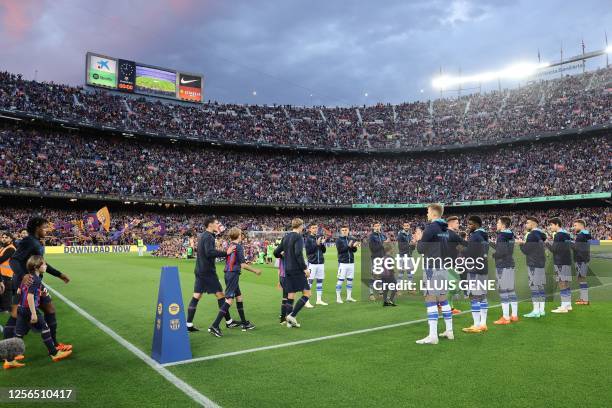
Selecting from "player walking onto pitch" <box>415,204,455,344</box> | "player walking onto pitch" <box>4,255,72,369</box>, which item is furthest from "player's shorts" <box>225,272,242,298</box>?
"player walking onto pitch" <box>415,204,455,344</box>

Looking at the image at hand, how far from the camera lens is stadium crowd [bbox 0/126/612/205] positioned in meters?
49.2

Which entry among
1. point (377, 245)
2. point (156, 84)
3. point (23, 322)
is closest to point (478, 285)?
point (377, 245)

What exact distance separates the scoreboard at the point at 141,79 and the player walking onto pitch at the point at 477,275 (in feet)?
198

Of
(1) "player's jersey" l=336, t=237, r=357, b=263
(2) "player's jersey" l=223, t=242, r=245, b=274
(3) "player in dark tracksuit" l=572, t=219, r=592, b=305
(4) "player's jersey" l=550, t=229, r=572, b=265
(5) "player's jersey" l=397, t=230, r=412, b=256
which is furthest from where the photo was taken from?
(5) "player's jersey" l=397, t=230, r=412, b=256

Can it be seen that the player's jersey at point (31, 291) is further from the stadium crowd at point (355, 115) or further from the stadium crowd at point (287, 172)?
the stadium crowd at point (355, 115)

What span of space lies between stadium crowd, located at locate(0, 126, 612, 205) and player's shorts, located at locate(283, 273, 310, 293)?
153ft

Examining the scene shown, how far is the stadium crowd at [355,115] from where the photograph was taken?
5322cm

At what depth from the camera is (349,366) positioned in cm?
630

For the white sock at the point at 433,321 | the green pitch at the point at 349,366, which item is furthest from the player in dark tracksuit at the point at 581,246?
the white sock at the point at 433,321

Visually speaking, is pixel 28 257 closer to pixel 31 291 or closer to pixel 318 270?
pixel 31 291

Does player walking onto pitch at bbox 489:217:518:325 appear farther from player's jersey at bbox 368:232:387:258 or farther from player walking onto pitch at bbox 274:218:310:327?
player walking onto pitch at bbox 274:218:310:327

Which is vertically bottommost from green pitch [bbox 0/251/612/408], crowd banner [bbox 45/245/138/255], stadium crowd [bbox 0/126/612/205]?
green pitch [bbox 0/251/612/408]

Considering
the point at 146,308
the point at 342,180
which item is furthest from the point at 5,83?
the point at 146,308

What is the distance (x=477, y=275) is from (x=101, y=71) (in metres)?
61.7
